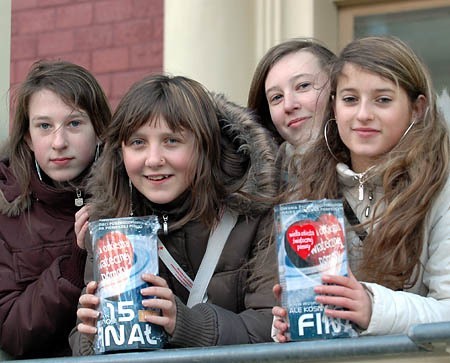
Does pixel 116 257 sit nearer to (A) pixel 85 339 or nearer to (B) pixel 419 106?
(A) pixel 85 339

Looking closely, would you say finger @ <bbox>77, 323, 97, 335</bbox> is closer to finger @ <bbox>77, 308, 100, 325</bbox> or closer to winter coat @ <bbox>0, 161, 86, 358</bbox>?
finger @ <bbox>77, 308, 100, 325</bbox>

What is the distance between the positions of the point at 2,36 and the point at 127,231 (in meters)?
1.60

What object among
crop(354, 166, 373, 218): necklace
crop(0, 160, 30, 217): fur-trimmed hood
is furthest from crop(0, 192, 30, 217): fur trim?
crop(354, 166, 373, 218): necklace

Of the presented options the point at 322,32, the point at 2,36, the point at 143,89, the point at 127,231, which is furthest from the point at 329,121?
the point at 322,32

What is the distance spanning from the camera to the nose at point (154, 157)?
3.35m

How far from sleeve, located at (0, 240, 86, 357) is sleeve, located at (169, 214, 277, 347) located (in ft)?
1.85

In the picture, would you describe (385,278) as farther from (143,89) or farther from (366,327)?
(143,89)

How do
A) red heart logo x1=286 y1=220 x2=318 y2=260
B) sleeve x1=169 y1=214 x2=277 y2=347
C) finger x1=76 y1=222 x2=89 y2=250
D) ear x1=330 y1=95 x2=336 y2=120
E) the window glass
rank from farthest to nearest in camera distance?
the window glass, finger x1=76 y1=222 x2=89 y2=250, ear x1=330 y1=95 x2=336 y2=120, sleeve x1=169 y1=214 x2=277 y2=347, red heart logo x1=286 y1=220 x2=318 y2=260

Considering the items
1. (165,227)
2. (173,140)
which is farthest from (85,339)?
(173,140)

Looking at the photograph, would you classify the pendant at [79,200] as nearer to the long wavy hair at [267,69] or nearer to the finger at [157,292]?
the long wavy hair at [267,69]

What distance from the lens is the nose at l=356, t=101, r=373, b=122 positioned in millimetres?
3146

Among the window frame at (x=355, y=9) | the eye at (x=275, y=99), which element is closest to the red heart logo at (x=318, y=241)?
the eye at (x=275, y=99)

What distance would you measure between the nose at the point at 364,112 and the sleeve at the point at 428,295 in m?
0.28

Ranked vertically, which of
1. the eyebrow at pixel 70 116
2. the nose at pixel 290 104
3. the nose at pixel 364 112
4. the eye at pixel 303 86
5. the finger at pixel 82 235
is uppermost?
the eye at pixel 303 86
